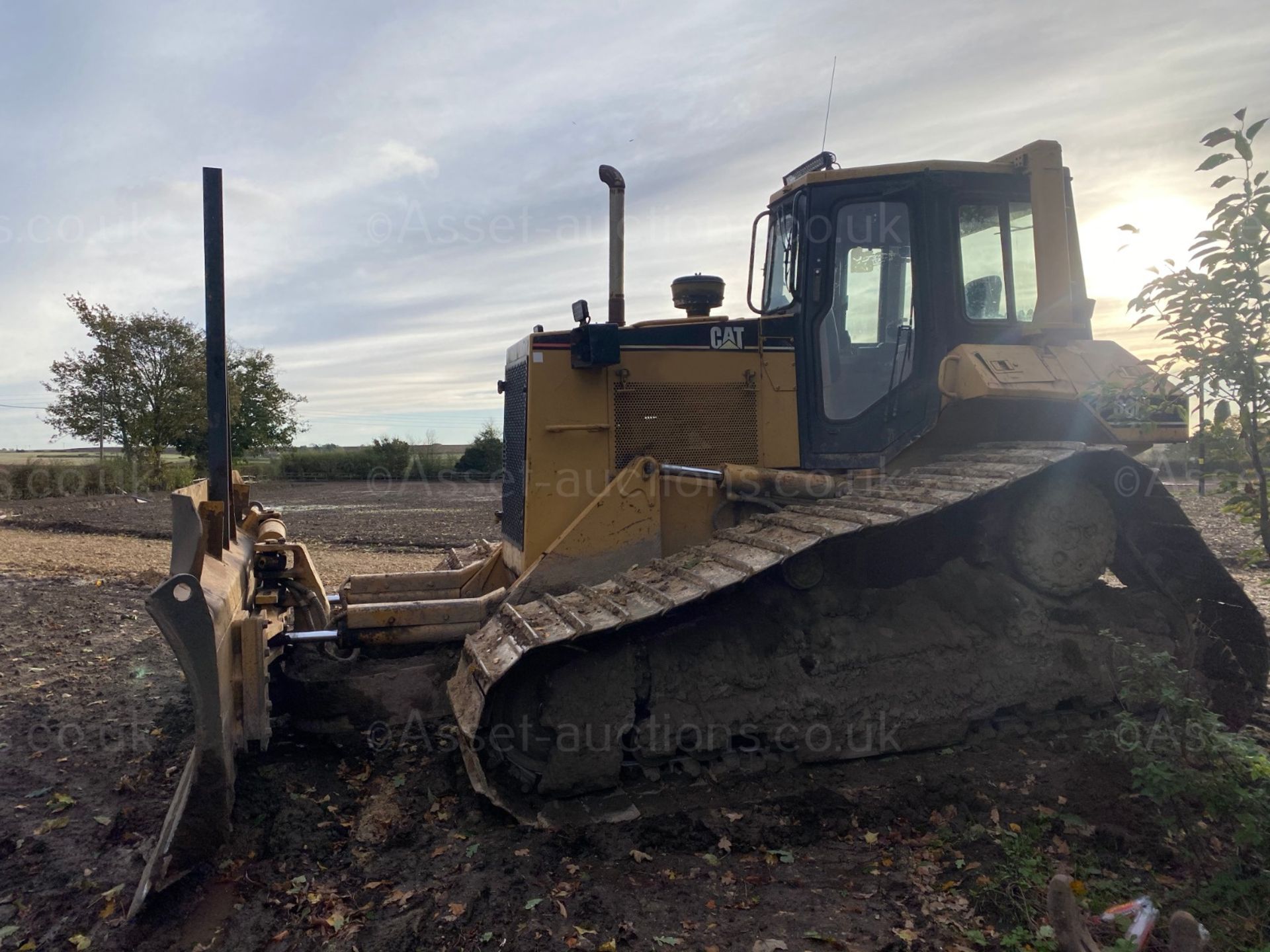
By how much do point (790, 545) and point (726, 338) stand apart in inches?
63.8

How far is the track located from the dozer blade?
97 cm

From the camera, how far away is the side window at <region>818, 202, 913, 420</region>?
5438mm

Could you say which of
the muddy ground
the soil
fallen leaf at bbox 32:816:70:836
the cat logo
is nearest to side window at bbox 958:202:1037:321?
the cat logo

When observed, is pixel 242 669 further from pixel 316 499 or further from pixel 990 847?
pixel 316 499

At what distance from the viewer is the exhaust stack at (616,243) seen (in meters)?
5.38

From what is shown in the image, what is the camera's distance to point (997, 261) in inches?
220

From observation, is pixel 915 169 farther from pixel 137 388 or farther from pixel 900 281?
pixel 137 388

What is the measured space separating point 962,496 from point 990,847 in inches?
60.7

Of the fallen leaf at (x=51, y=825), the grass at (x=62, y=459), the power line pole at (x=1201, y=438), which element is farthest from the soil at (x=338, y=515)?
the power line pole at (x=1201, y=438)

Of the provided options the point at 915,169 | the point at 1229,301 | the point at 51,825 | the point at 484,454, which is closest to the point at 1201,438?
the point at 1229,301

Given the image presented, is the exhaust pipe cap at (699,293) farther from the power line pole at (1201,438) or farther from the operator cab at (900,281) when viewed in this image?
the power line pole at (1201,438)

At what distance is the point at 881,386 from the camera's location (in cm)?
550

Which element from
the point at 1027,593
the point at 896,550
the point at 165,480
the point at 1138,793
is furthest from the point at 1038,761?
the point at 165,480

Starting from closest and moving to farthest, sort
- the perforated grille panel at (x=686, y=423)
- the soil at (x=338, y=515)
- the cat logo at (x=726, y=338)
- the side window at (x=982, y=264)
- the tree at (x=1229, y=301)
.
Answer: the tree at (x=1229, y=301)
the perforated grille panel at (x=686, y=423)
the cat logo at (x=726, y=338)
the side window at (x=982, y=264)
the soil at (x=338, y=515)
